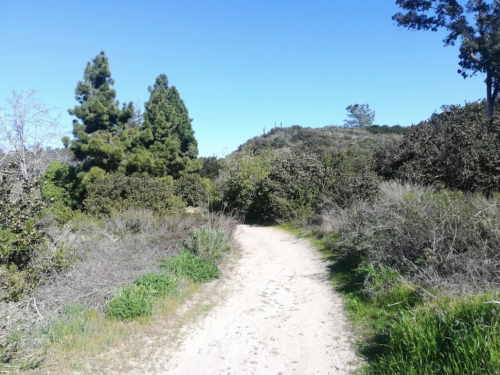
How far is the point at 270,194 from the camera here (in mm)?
17406

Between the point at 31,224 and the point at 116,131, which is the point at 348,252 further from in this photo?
the point at 116,131

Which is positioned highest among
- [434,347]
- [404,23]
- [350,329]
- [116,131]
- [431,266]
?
[404,23]

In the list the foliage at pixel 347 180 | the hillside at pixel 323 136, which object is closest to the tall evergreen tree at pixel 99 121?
the foliage at pixel 347 180

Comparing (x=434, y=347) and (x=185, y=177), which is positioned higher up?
(x=185, y=177)

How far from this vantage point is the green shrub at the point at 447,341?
2902 millimetres

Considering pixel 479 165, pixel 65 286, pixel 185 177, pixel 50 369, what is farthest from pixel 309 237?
pixel 185 177

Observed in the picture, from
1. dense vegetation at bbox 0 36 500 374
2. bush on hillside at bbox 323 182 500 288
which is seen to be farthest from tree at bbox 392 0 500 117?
bush on hillside at bbox 323 182 500 288

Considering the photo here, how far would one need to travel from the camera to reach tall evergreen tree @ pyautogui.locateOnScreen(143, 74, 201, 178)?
22.0 metres

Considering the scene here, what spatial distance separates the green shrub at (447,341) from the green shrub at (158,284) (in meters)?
3.97

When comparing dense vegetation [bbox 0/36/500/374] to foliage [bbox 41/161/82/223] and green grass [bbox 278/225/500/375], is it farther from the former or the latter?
foliage [bbox 41/161/82/223]

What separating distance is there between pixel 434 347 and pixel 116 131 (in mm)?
20150

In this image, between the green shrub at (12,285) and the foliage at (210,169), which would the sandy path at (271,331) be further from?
the foliage at (210,169)

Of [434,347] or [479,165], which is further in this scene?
[479,165]

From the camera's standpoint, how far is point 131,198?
11.8 meters
